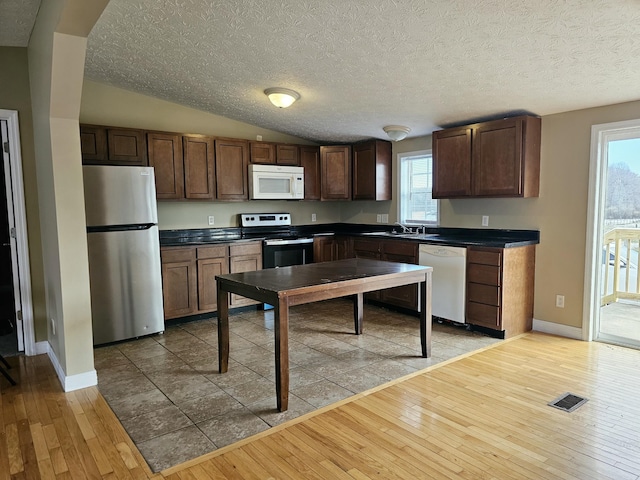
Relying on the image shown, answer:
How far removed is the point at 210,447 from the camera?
2.23 m

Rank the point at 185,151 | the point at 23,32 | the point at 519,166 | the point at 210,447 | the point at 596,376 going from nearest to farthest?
the point at 210,447 → the point at 596,376 → the point at 23,32 → the point at 519,166 → the point at 185,151

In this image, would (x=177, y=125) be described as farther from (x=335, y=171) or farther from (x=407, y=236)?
(x=407, y=236)

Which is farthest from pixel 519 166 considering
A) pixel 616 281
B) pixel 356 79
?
pixel 356 79

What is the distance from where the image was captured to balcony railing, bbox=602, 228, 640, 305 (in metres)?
3.79

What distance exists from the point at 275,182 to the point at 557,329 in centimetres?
350

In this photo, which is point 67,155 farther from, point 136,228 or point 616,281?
point 616,281

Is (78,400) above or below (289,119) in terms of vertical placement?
below

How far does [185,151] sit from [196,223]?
88cm

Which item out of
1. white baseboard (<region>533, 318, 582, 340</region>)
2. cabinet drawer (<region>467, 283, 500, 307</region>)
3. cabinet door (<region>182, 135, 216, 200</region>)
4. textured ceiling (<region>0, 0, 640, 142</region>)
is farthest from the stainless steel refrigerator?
white baseboard (<region>533, 318, 582, 340</region>)

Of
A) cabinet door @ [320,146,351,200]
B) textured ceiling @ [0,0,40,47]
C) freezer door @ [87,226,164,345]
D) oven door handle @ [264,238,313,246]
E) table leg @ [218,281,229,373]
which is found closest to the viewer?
textured ceiling @ [0,0,40,47]

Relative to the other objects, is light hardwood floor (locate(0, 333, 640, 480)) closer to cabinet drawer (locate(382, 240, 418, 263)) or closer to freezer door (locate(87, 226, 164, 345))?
freezer door (locate(87, 226, 164, 345))

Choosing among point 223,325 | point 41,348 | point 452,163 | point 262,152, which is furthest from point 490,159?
point 41,348

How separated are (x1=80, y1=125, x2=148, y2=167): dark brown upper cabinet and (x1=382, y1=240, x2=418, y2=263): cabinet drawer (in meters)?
2.84

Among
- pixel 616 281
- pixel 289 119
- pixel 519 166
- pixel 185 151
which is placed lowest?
pixel 616 281
